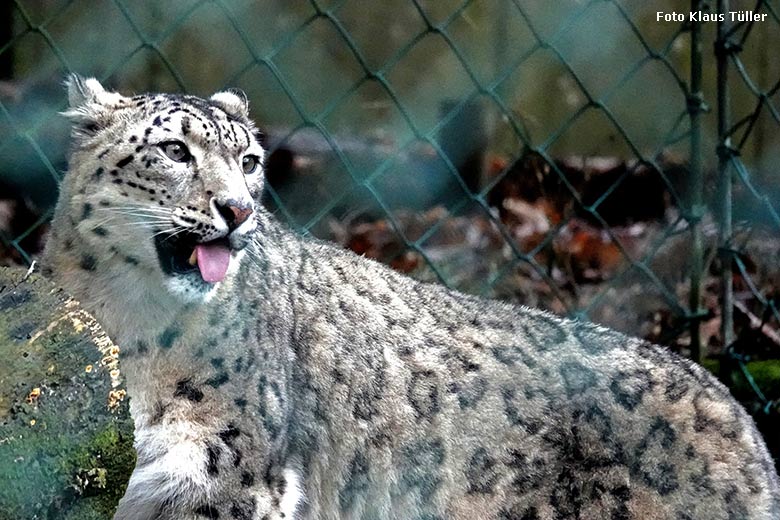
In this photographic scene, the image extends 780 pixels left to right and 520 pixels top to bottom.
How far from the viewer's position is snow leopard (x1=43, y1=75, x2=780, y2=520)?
104 inches

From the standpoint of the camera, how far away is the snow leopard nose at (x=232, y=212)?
8.33 feet

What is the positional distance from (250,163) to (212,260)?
0.99 ft

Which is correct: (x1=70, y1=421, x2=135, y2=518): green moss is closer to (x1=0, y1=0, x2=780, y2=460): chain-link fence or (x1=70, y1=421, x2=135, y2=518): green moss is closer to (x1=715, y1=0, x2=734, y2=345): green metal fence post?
(x1=0, y1=0, x2=780, y2=460): chain-link fence

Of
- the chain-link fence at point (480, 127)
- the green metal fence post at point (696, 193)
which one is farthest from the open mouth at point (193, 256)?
the green metal fence post at point (696, 193)

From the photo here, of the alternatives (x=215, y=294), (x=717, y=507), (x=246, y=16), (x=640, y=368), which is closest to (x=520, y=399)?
(x=640, y=368)

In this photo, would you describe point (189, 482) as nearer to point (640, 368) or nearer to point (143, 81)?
point (640, 368)

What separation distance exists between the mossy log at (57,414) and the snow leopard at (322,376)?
623 millimetres

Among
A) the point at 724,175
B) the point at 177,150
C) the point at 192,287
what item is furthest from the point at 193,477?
the point at 724,175

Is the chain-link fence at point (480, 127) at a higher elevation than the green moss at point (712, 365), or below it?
higher

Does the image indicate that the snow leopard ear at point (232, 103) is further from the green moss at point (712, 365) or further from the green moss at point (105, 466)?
the green moss at point (712, 365)

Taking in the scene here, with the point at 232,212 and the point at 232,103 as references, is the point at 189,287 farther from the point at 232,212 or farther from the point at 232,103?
the point at 232,103

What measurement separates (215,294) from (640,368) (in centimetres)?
116

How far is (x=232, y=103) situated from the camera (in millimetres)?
2988

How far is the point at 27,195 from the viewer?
4523mm
